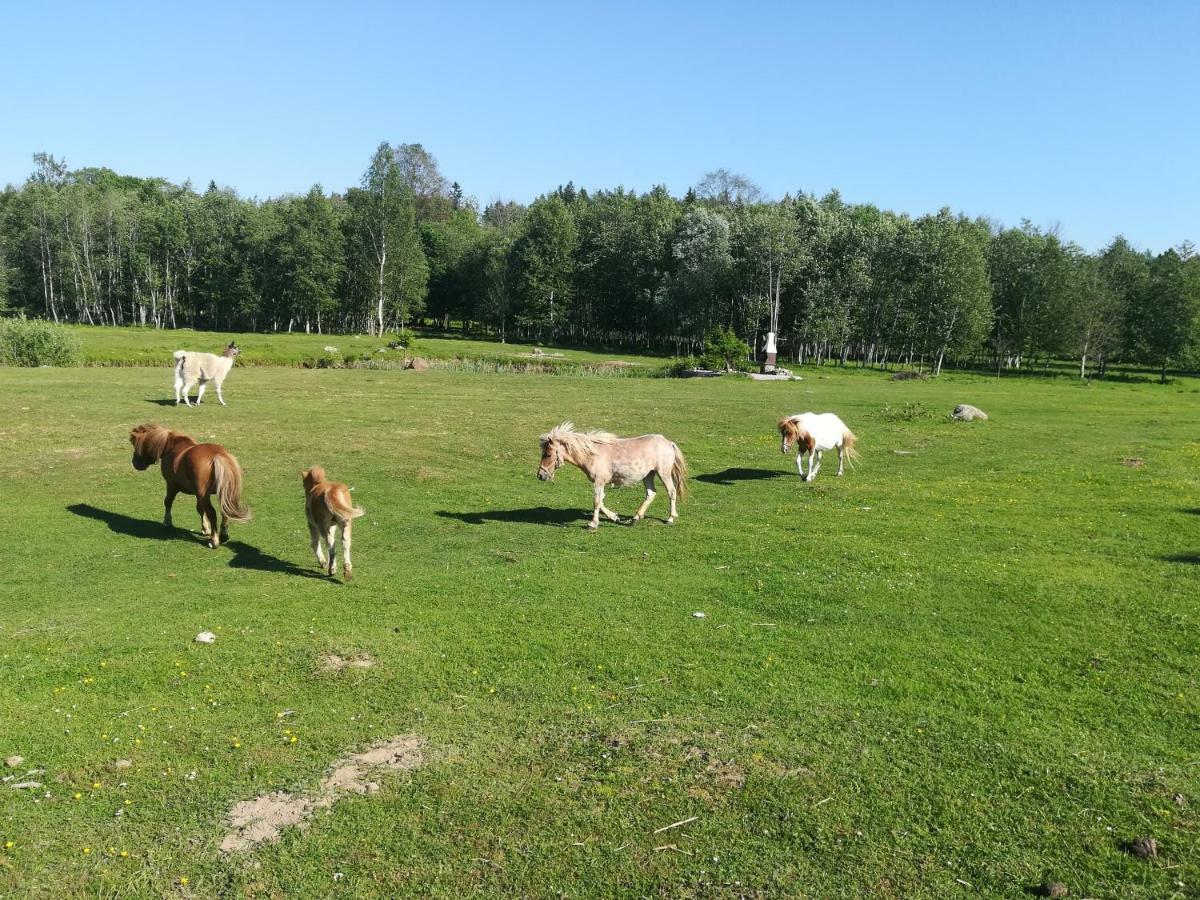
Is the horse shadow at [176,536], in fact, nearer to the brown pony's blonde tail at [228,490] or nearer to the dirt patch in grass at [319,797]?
the brown pony's blonde tail at [228,490]

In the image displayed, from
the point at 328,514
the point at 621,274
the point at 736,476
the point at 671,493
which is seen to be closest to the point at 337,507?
the point at 328,514

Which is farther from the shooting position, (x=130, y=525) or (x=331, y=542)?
(x=130, y=525)

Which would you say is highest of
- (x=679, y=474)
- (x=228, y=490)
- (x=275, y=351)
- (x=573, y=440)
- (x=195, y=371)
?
(x=275, y=351)

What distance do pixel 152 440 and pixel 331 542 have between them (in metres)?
6.24

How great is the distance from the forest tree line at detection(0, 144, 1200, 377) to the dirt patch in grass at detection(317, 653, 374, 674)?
70890 millimetres

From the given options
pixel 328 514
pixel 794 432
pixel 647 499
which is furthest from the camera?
pixel 794 432

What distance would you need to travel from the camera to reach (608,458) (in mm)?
16078

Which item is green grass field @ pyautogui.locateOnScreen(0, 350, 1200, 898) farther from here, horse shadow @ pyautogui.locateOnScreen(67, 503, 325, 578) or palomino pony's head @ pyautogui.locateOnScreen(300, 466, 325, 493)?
palomino pony's head @ pyautogui.locateOnScreen(300, 466, 325, 493)

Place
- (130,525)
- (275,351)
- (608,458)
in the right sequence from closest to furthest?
(608,458) < (130,525) < (275,351)

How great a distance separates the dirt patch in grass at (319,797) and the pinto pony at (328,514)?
5169 mm

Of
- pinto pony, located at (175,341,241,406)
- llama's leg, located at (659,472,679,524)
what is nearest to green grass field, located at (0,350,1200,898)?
llama's leg, located at (659,472,679,524)

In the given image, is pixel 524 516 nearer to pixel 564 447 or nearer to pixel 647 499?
pixel 564 447

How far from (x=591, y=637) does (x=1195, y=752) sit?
6.45 metres

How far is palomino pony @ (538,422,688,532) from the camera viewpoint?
51.9 ft
